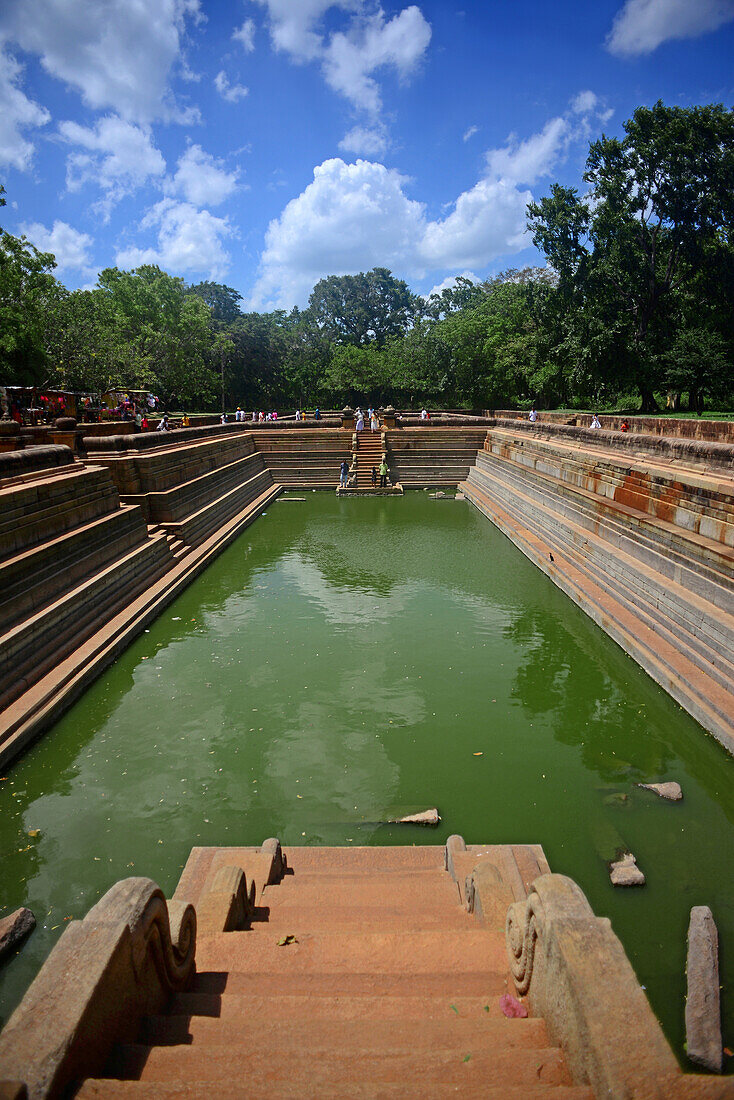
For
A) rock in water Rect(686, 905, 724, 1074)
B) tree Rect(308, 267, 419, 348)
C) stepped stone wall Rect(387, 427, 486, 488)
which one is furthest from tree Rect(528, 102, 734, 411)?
tree Rect(308, 267, 419, 348)

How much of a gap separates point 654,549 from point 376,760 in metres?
5.26

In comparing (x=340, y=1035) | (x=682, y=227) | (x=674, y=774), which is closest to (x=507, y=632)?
(x=674, y=774)

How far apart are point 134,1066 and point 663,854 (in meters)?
3.80

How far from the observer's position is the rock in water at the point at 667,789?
4.89 meters

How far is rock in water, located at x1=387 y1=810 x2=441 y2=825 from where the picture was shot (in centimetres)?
466

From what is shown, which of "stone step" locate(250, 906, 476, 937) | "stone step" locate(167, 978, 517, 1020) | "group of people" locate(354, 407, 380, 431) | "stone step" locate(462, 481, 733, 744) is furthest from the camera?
"group of people" locate(354, 407, 380, 431)

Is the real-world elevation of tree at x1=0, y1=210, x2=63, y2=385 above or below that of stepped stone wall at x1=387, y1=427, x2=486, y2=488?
above

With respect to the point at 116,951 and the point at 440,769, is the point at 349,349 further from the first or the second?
the point at 116,951

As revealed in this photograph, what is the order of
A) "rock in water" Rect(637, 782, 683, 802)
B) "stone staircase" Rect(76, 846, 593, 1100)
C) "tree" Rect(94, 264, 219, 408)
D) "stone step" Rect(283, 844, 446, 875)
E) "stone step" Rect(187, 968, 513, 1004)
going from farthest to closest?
"tree" Rect(94, 264, 219, 408) → "rock in water" Rect(637, 782, 683, 802) → "stone step" Rect(283, 844, 446, 875) → "stone step" Rect(187, 968, 513, 1004) → "stone staircase" Rect(76, 846, 593, 1100)

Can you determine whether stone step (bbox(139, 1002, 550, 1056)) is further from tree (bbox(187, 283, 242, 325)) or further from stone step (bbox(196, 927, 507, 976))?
tree (bbox(187, 283, 242, 325))

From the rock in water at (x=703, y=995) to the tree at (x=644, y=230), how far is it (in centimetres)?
2397

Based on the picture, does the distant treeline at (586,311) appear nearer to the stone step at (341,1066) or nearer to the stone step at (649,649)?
the stone step at (649,649)

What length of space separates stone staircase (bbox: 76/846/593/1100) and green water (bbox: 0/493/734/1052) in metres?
0.78

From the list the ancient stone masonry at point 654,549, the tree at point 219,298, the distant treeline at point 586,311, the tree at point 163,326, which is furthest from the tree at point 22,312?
the tree at point 219,298
